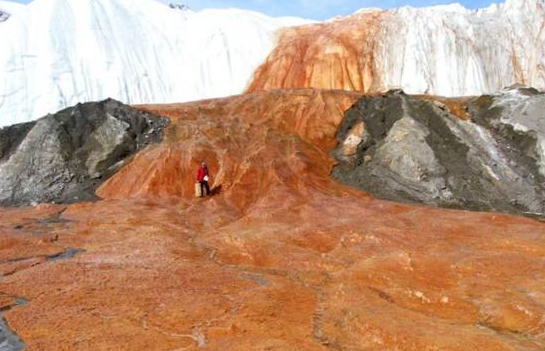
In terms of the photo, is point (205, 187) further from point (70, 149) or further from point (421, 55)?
point (421, 55)

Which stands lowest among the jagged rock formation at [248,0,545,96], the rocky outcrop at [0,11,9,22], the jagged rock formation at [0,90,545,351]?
the jagged rock formation at [0,90,545,351]

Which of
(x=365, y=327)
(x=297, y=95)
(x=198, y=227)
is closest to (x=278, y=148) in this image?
(x=297, y=95)

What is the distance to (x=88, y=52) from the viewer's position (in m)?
41.9

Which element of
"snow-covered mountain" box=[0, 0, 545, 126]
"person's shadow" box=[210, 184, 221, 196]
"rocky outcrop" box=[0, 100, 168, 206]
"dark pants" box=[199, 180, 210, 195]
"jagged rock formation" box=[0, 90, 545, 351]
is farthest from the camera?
"snow-covered mountain" box=[0, 0, 545, 126]

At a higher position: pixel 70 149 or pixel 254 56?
pixel 254 56

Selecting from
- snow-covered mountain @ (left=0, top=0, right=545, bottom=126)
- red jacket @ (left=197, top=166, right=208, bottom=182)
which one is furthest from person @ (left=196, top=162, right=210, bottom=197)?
snow-covered mountain @ (left=0, top=0, right=545, bottom=126)

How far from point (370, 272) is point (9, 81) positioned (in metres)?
36.2

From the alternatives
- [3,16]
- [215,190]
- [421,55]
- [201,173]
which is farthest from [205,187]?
[3,16]

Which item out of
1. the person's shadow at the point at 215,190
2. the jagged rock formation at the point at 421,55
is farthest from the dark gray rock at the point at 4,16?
the person's shadow at the point at 215,190

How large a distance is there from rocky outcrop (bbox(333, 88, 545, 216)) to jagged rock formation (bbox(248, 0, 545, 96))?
10663mm

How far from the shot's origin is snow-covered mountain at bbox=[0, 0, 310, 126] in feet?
128

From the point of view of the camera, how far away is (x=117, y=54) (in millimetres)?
42625

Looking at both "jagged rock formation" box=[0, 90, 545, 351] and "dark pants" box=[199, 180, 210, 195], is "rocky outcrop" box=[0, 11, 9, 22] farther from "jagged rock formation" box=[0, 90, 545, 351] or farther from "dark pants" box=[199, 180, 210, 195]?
"dark pants" box=[199, 180, 210, 195]

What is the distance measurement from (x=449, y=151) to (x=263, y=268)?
15148mm
